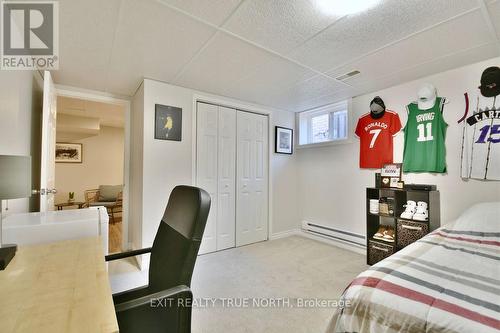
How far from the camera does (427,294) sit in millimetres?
1023

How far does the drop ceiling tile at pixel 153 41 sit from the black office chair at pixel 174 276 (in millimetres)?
1290

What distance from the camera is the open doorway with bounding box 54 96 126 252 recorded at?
16.2ft

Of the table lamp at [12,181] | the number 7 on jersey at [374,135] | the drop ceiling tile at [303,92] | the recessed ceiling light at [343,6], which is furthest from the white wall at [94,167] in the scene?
the recessed ceiling light at [343,6]

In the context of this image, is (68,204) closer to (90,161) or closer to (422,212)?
(90,161)

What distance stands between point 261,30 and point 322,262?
8.69 ft

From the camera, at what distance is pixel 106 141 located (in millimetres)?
6277

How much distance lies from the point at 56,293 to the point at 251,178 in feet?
9.81

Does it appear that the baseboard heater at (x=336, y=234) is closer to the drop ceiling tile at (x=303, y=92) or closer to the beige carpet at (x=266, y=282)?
the beige carpet at (x=266, y=282)

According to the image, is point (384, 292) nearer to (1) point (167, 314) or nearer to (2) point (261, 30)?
(1) point (167, 314)

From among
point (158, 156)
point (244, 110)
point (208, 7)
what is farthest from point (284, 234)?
point (208, 7)

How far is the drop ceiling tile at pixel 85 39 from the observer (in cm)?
154

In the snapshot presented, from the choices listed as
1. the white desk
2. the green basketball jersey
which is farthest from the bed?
the green basketball jersey

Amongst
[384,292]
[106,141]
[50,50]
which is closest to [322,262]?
[384,292]
